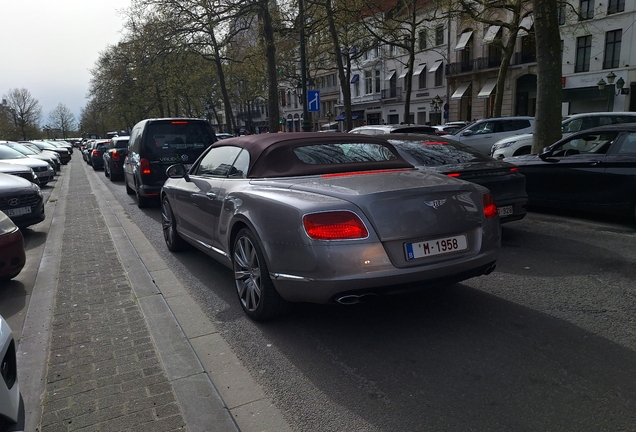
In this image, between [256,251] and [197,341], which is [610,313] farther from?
[197,341]

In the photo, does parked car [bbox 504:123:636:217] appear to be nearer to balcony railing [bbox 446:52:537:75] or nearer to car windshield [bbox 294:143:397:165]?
car windshield [bbox 294:143:397:165]

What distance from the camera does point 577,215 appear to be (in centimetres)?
809

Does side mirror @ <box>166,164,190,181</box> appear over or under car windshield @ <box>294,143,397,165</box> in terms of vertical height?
under

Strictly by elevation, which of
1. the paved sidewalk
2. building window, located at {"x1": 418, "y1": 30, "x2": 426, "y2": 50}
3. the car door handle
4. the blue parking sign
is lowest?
the paved sidewalk

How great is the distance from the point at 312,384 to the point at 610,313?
101 inches

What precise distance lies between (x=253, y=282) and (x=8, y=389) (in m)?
2.09

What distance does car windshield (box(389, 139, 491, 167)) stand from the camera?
6.56m

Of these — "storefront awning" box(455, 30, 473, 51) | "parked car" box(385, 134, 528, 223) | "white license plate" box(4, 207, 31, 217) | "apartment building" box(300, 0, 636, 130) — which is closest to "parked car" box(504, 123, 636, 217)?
"parked car" box(385, 134, 528, 223)

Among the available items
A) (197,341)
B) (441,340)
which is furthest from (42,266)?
(441,340)

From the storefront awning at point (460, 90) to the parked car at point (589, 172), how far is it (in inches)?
1461

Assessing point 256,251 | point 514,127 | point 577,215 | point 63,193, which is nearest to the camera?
point 256,251

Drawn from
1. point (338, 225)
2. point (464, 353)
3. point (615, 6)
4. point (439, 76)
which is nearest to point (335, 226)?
point (338, 225)

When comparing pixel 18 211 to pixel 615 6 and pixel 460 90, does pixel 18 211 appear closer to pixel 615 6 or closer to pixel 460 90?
pixel 615 6

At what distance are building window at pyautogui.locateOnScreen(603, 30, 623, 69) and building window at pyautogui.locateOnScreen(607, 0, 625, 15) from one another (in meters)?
1.26
